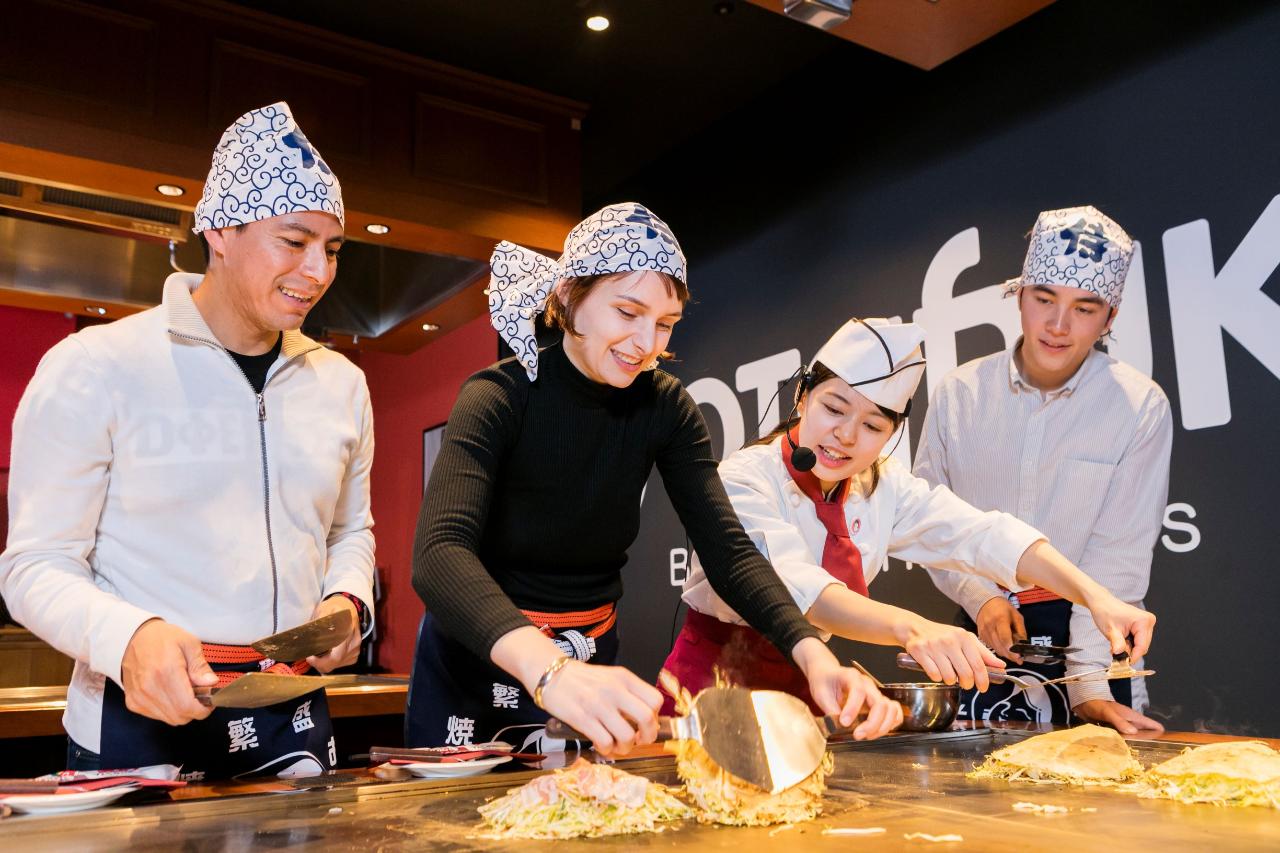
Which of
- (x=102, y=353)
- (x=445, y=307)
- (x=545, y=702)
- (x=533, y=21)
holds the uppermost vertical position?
(x=533, y=21)

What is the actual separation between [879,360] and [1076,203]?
1583 millimetres

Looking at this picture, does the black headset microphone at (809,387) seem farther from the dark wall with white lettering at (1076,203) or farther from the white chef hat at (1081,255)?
the dark wall with white lettering at (1076,203)

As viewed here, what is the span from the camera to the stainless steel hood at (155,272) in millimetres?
3717

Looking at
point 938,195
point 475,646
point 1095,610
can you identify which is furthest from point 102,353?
point 938,195

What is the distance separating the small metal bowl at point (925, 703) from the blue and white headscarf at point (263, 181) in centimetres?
112

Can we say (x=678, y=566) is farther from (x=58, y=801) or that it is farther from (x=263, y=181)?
(x=58, y=801)

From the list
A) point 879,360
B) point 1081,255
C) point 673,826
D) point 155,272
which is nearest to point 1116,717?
point 879,360

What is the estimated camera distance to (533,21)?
3.62 meters

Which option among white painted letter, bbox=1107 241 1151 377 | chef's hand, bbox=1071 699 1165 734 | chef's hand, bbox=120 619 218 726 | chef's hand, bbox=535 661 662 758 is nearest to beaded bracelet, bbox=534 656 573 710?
chef's hand, bbox=535 661 662 758

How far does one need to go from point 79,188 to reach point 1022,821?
11.1ft

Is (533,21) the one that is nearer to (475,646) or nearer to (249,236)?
(249,236)

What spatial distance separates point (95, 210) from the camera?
3.44m

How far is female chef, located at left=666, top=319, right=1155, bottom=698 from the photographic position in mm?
1736

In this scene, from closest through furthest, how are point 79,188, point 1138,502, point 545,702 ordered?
point 545,702, point 1138,502, point 79,188
